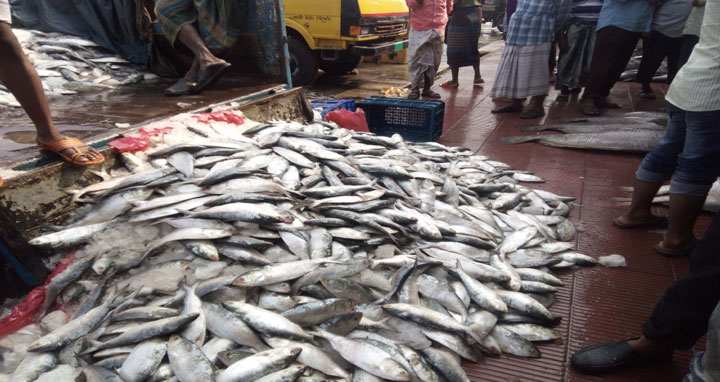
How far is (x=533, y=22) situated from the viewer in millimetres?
6301

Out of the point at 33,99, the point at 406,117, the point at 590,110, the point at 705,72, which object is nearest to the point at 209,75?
the point at 33,99

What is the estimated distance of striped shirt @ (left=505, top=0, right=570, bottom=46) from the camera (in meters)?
6.15

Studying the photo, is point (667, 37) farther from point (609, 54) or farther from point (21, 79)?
point (21, 79)

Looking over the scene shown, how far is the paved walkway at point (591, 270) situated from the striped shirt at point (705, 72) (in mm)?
1214

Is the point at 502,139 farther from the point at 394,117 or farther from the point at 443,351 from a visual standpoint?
the point at 443,351

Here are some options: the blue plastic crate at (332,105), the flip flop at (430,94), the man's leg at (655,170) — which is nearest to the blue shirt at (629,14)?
the flip flop at (430,94)

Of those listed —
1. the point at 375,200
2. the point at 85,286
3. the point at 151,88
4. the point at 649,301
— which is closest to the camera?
the point at 85,286

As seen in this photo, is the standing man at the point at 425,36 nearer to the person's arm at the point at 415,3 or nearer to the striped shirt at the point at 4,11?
the person's arm at the point at 415,3

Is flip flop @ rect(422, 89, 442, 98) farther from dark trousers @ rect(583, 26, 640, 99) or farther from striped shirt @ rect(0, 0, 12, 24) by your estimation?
striped shirt @ rect(0, 0, 12, 24)

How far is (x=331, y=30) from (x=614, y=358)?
846 centimetres

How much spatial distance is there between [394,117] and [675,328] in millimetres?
4558

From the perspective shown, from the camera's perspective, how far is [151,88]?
5707 mm

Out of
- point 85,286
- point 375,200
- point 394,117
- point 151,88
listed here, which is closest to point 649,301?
point 375,200

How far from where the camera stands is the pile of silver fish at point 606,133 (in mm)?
5453
